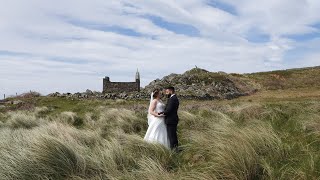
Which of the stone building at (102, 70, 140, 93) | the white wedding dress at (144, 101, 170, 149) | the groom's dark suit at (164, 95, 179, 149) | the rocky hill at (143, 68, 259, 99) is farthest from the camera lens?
the stone building at (102, 70, 140, 93)

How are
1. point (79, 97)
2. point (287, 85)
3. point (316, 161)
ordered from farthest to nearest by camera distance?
point (287, 85)
point (79, 97)
point (316, 161)

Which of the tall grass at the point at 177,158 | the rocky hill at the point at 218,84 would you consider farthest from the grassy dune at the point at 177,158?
the rocky hill at the point at 218,84

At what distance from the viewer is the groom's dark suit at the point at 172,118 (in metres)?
11.9

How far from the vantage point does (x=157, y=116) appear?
12.5 m

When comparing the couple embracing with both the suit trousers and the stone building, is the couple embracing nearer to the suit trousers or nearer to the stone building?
the suit trousers

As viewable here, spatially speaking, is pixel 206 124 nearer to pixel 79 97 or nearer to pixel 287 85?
pixel 79 97

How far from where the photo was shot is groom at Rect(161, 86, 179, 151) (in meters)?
11.9

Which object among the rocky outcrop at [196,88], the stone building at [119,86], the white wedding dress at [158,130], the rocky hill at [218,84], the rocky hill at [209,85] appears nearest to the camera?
the white wedding dress at [158,130]

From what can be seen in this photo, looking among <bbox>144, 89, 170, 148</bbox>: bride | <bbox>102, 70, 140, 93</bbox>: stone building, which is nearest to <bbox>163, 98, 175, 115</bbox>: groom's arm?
<bbox>144, 89, 170, 148</bbox>: bride

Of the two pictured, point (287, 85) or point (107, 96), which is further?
point (287, 85)

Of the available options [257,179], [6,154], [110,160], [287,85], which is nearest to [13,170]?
[6,154]

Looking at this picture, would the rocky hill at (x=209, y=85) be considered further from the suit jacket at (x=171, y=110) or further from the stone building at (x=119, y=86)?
the suit jacket at (x=171, y=110)

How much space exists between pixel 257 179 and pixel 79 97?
37.3 meters

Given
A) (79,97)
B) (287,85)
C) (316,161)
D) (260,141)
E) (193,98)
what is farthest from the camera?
(287,85)
